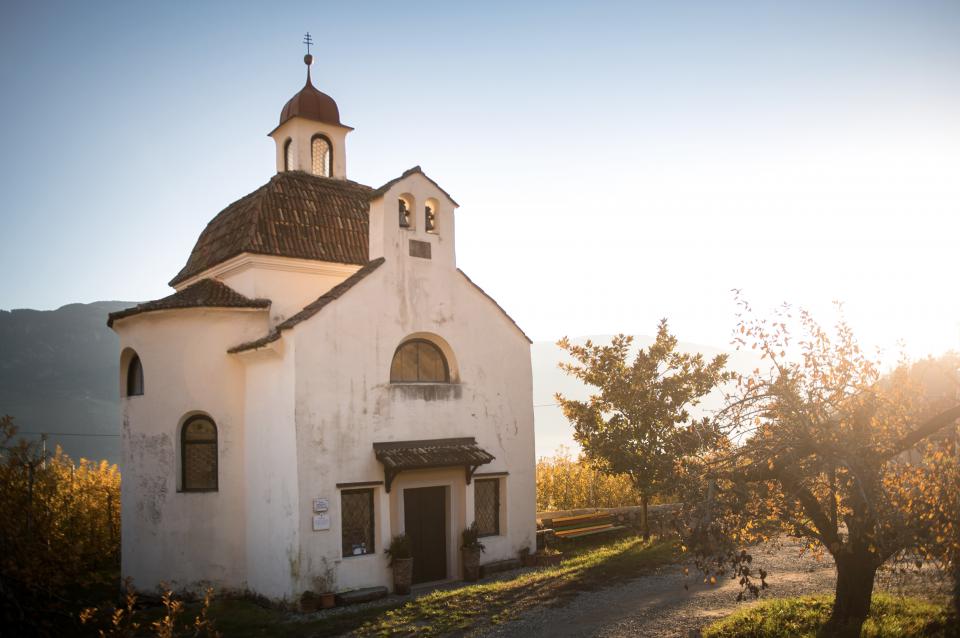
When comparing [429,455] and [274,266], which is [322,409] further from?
[274,266]

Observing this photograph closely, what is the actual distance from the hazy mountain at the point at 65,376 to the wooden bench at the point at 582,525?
85390mm

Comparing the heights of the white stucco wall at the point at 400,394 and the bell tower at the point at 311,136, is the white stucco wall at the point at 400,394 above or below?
below

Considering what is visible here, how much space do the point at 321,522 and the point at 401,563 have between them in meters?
1.97

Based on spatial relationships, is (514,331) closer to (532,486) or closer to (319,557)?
(532,486)

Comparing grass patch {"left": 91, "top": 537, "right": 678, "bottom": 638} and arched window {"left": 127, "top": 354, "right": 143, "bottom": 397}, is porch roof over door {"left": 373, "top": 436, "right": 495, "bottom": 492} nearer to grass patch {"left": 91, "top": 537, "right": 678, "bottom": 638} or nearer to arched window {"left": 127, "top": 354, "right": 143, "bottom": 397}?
grass patch {"left": 91, "top": 537, "right": 678, "bottom": 638}

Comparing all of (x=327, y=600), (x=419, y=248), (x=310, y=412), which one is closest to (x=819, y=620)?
(x=327, y=600)

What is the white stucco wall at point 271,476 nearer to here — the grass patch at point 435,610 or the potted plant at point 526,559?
the grass patch at point 435,610

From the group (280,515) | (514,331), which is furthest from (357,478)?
(514,331)

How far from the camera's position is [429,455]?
52.3 feet

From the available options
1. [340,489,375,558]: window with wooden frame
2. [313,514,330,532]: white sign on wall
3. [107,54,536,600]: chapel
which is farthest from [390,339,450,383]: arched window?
[313,514,330,532]: white sign on wall

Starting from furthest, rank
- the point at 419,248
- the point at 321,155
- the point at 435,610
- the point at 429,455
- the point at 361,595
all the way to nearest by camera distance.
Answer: the point at 321,155 < the point at 419,248 < the point at 429,455 < the point at 361,595 < the point at 435,610

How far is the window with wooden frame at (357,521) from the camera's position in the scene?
1512 cm

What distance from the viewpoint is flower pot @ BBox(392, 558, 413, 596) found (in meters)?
15.1

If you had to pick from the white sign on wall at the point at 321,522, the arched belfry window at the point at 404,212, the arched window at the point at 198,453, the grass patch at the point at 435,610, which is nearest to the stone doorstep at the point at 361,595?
the grass patch at the point at 435,610
